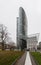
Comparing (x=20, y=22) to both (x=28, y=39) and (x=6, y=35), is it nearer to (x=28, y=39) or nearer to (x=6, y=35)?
(x=28, y=39)

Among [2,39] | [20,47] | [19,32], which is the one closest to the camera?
[2,39]

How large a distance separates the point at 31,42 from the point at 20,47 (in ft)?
85.3

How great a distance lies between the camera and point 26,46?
14962 centimetres

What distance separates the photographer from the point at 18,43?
14475 centimetres

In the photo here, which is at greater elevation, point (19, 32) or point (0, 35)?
point (19, 32)

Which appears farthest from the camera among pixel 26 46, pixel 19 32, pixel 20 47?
pixel 19 32

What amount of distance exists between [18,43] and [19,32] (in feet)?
57.7

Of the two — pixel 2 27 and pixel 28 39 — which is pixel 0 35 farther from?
pixel 28 39

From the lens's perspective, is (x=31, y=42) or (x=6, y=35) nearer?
(x=6, y=35)

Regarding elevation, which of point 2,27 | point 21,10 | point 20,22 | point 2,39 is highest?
point 21,10

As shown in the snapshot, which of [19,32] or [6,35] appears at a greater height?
[19,32]

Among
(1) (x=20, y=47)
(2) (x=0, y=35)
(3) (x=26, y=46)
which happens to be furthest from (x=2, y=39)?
(3) (x=26, y=46)

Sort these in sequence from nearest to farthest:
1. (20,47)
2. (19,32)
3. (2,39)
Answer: (2,39), (20,47), (19,32)

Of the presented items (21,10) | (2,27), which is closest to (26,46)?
(21,10)
